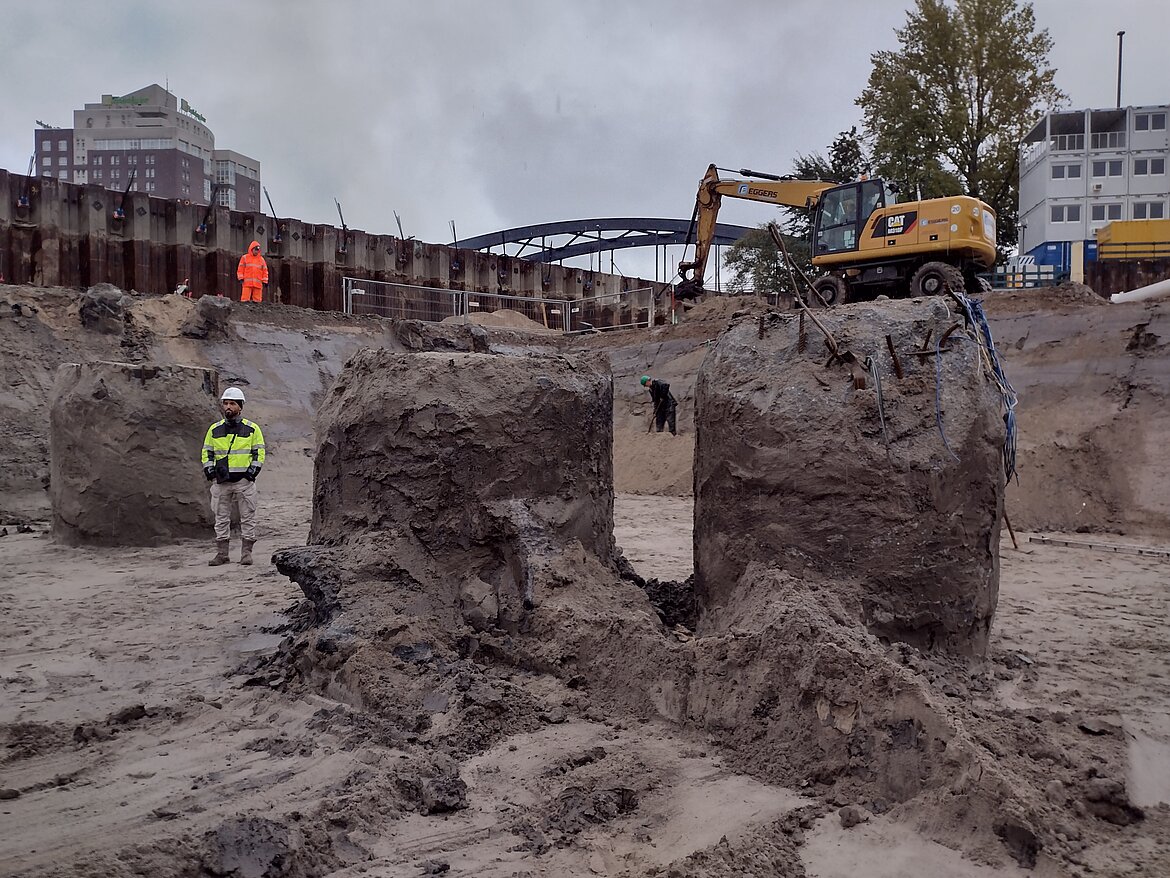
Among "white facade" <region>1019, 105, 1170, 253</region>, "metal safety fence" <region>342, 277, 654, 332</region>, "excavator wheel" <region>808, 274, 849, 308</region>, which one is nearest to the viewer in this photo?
"excavator wheel" <region>808, 274, 849, 308</region>

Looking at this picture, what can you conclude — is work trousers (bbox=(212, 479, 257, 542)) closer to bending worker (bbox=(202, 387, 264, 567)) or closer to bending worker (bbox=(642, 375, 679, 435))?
bending worker (bbox=(202, 387, 264, 567))

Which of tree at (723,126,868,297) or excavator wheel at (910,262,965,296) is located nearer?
excavator wheel at (910,262,965,296)

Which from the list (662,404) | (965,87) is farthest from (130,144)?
(965,87)

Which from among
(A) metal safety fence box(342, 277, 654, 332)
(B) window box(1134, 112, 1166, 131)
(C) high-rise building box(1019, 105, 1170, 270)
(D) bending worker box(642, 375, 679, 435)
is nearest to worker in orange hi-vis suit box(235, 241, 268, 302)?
(A) metal safety fence box(342, 277, 654, 332)

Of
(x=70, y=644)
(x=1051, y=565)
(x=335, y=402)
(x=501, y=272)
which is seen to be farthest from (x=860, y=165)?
(x=70, y=644)

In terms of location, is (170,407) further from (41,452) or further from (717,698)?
(717,698)

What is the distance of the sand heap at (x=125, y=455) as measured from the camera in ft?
29.6

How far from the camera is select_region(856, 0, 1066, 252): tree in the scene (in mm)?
23578

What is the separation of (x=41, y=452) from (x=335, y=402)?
858 centimetres

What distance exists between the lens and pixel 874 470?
176 inches

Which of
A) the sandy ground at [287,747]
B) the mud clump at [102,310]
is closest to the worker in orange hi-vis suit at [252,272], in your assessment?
the mud clump at [102,310]

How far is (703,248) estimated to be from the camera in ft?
57.4

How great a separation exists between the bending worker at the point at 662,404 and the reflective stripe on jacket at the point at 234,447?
9096mm

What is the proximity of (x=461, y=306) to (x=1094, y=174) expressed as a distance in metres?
25.1
